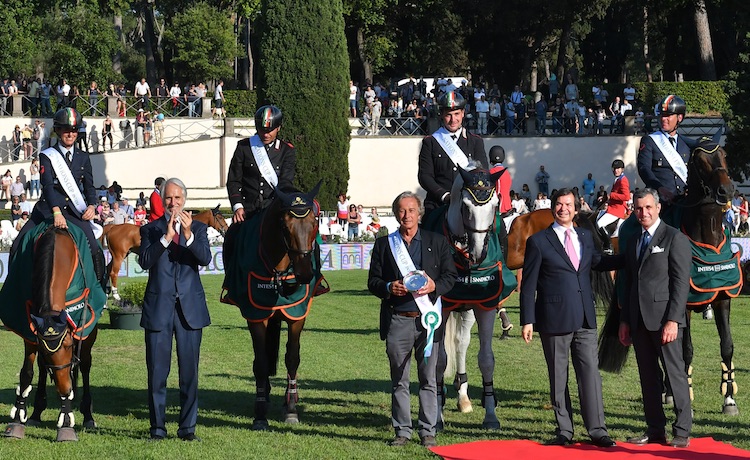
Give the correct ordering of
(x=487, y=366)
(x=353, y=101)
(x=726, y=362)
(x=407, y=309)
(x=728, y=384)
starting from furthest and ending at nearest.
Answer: (x=353, y=101) → (x=726, y=362) → (x=728, y=384) → (x=487, y=366) → (x=407, y=309)

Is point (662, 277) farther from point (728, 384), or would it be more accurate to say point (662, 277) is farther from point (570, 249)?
point (728, 384)

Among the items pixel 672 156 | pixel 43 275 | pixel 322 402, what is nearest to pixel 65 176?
pixel 43 275

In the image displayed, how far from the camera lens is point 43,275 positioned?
32.7 ft

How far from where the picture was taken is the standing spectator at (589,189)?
4334cm

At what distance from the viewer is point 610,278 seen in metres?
17.0

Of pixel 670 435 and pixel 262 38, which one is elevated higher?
pixel 262 38

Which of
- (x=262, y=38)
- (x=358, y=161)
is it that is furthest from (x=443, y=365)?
(x=358, y=161)

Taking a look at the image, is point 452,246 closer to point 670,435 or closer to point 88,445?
point 670,435

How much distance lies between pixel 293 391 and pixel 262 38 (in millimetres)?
31775

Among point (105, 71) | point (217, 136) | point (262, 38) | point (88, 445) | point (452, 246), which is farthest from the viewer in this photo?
point (105, 71)

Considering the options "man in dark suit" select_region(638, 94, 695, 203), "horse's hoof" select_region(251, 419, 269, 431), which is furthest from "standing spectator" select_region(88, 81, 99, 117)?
"horse's hoof" select_region(251, 419, 269, 431)

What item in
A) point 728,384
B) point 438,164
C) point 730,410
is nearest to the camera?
point 730,410

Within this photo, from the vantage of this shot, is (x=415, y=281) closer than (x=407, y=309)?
Yes

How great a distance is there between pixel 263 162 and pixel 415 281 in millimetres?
3117
